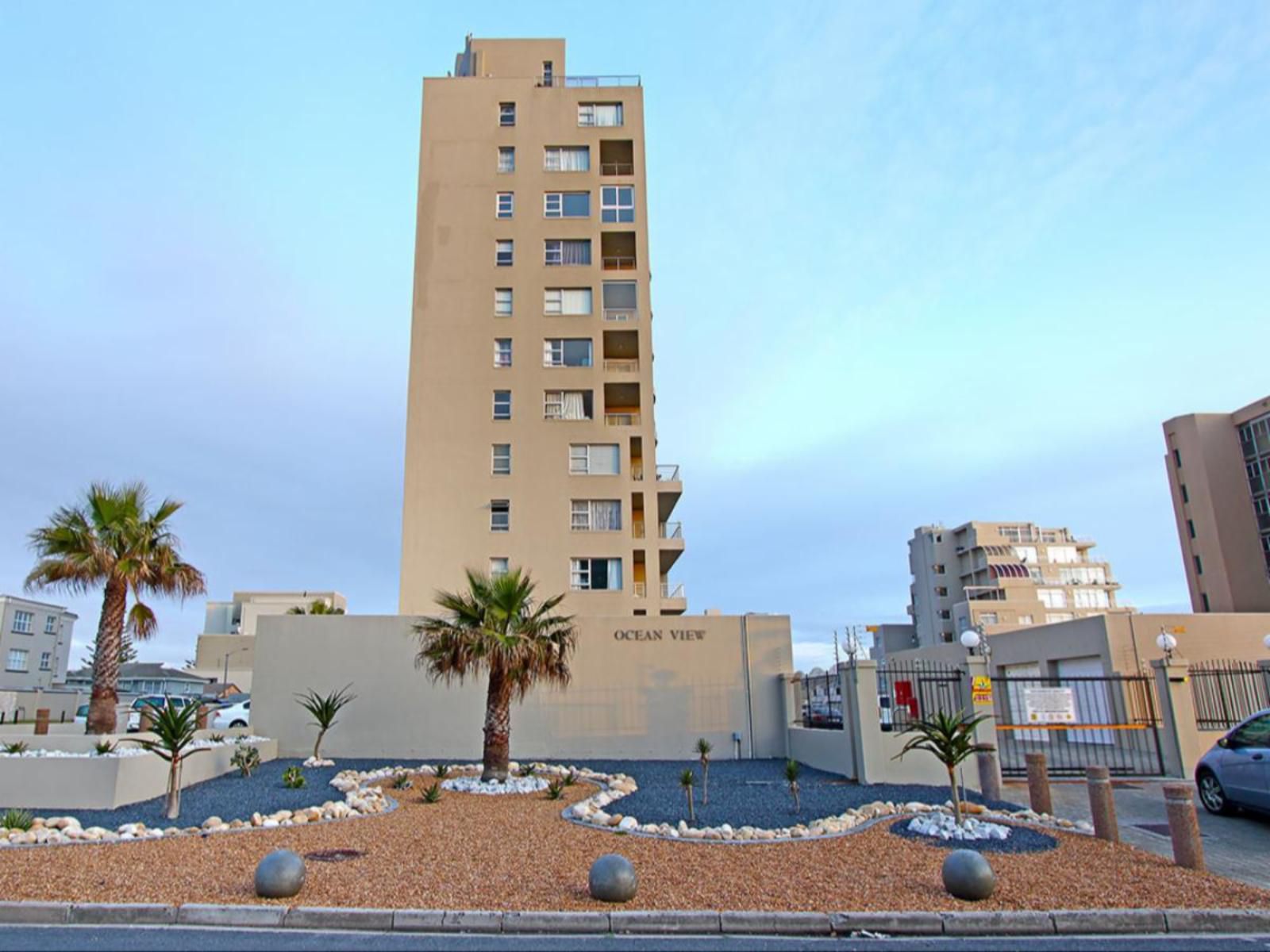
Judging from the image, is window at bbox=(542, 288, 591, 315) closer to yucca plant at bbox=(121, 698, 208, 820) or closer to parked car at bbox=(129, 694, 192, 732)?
parked car at bbox=(129, 694, 192, 732)

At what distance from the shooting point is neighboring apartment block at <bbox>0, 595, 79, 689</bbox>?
59.1 m

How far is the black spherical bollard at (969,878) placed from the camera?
7406 millimetres

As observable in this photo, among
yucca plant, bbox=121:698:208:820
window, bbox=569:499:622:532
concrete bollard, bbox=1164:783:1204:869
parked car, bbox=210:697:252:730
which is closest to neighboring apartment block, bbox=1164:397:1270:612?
window, bbox=569:499:622:532

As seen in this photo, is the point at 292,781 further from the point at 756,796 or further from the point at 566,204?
the point at 566,204

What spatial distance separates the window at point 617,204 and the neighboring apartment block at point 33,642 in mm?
53650

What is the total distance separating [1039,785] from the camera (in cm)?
1176

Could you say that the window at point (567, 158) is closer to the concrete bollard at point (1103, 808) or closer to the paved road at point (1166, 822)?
the paved road at point (1166, 822)

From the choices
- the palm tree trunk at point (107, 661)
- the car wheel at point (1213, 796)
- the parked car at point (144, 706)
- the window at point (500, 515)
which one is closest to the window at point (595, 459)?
the window at point (500, 515)

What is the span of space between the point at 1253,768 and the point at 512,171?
113 ft

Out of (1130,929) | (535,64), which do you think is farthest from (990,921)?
(535,64)

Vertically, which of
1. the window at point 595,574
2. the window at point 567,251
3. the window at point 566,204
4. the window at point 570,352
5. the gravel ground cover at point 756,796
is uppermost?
the window at point 566,204

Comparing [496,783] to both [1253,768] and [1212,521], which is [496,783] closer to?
[1253,768]

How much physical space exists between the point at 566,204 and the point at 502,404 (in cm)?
982

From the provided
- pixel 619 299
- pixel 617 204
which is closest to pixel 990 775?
pixel 619 299
